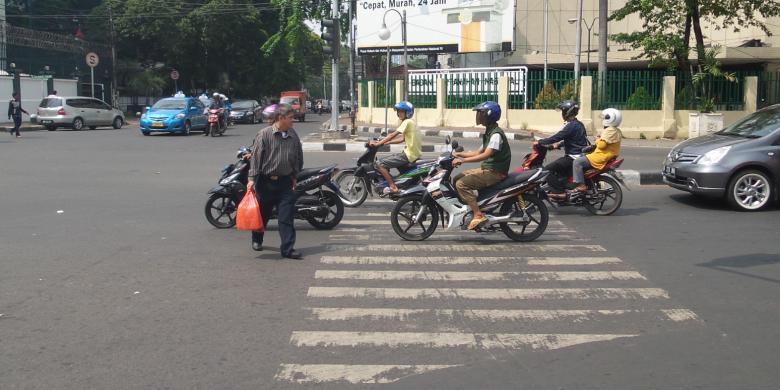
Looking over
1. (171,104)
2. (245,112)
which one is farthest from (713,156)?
(245,112)

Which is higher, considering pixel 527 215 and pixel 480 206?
pixel 480 206

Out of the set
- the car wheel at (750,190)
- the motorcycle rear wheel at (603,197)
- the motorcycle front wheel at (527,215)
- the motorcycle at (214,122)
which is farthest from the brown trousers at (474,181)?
the motorcycle at (214,122)

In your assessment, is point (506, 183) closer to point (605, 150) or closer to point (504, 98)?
point (605, 150)

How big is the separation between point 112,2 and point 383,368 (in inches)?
2038

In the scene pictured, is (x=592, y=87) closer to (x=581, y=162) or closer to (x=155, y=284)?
(x=581, y=162)

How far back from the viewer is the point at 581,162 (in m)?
10.3

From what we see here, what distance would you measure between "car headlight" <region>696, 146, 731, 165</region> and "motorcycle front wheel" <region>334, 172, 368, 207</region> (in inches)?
189

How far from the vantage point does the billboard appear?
36.6 metres

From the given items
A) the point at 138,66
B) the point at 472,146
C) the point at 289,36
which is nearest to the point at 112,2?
the point at 138,66

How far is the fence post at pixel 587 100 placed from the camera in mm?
25062

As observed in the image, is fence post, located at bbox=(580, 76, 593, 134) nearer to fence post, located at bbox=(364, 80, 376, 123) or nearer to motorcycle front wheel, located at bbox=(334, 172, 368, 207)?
fence post, located at bbox=(364, 80, 376, 123)

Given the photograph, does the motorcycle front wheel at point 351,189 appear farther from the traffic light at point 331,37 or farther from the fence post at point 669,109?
the fence post at point 669,109

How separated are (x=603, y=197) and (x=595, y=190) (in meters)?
0.14

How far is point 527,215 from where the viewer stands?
28.4 feet
